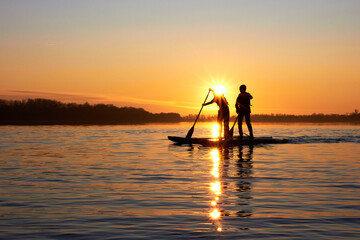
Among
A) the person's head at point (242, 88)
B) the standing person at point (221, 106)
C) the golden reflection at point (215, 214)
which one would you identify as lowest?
the golden reflection at point (215, 214)

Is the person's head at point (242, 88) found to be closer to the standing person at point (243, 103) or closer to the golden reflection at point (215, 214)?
the standing person at point (243, 103)

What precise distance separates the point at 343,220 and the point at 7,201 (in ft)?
19.0

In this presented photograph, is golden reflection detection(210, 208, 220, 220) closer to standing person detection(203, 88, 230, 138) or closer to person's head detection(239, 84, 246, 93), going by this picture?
standing person detection(203, 88, 230, 138)

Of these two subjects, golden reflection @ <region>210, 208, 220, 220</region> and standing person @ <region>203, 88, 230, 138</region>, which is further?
standing person @ <region>203, 88, 230, 138</region>

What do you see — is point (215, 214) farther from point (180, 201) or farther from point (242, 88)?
point (242, 88)

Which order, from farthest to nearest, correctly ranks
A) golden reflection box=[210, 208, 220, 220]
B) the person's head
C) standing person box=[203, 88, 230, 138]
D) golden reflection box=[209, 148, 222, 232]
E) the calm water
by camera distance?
the person's head < standing person box=[203, 88, 230, 138] < golden reflection box=[210, 208, 220, 220] < golden reflection box=[209, 148, 222, 232] < the calm water

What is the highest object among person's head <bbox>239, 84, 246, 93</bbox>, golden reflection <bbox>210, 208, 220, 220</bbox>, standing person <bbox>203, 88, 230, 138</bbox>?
person's head <bbox>239, 84, 246, 93</bbox>

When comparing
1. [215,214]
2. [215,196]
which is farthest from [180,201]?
[215,214]

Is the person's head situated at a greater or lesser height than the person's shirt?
greater

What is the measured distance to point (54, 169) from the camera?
49.4ft

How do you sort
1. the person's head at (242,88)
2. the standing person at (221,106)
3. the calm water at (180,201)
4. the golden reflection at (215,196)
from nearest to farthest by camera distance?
the calm water at (180,201) < the golden reflection at (215,196) < the standing person at (221,106) < the person's head at (242,88)

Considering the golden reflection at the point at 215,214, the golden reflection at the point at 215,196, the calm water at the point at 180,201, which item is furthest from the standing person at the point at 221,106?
the golden reflection at the point at 215,214

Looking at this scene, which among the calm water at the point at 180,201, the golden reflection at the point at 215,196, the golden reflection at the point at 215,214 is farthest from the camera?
the golden reflection at the point at 215,214

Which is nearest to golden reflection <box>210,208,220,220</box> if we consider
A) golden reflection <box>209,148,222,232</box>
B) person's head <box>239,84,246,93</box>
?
golden reflection <box>209,148,222,232</box>
